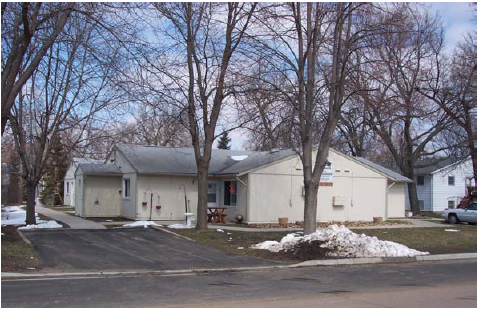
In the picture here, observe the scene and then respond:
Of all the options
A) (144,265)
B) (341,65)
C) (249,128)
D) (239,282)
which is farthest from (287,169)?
(239,282)

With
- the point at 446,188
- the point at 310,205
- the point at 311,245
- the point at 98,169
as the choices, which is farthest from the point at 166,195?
the point at 446,188

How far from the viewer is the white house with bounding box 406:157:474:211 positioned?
52.3m

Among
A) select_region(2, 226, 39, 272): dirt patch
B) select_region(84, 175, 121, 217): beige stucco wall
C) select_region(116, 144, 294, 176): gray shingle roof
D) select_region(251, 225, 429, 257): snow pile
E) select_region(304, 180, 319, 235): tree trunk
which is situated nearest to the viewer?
select_region(2, 226, 39, 272): dirt patch

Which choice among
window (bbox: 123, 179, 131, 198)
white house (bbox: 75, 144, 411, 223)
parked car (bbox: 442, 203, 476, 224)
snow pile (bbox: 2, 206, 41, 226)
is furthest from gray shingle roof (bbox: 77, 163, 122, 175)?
parked car (bbox: 442, 203, 476, 224)

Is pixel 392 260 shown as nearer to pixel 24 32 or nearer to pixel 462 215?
pixel 24 32

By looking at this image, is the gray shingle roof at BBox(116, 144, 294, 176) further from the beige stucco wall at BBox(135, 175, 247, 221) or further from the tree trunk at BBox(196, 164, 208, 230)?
the tree trunk at BBox(196, 164, 208, 230)

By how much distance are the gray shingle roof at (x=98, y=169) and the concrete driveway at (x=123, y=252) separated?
778 centimetres

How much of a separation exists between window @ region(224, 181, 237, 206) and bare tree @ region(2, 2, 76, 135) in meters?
14.9

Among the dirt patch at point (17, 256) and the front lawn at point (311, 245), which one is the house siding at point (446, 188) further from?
the dirt patch at point (17, 256)

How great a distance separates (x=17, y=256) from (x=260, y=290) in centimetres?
743

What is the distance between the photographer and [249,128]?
1914 cm

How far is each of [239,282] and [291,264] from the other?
11.5 feet

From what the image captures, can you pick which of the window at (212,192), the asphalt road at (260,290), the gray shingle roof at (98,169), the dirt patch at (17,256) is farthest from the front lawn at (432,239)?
Result: the gray shingle roof at (98,169)

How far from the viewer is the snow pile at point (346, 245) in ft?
51.4
